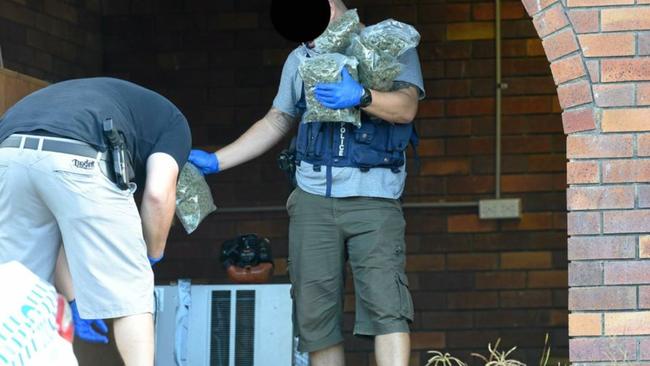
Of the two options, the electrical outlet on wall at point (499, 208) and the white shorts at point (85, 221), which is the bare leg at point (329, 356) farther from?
the electrical outlet on wall at point (499, 208)

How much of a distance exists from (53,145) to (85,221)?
0.25 m

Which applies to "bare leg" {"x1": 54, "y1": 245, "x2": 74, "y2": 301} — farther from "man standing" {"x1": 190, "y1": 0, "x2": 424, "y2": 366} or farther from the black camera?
the black camera

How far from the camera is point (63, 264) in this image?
445 centimetres

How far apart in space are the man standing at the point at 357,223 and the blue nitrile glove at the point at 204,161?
343 millimetres

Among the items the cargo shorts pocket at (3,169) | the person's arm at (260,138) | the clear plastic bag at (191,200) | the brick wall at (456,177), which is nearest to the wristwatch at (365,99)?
the person's arm at (260,138)

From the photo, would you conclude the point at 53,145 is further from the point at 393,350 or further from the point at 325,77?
the point at 393,350

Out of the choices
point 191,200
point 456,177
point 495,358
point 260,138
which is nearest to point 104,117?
point 191,200

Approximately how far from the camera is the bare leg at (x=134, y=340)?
4.16 meters

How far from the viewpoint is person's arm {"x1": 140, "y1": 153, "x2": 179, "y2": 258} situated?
13.9 feet

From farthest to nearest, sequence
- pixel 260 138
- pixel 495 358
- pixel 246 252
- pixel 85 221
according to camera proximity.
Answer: pixel 495 358 → pixel 246 252 → pixel 260 138 → pixel 85 221

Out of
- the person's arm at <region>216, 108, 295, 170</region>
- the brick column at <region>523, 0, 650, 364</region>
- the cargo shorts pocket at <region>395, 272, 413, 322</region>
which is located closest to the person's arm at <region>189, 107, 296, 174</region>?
the person's arm at <region>216, 108, 295, 170</region>

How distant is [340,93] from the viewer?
4.86m

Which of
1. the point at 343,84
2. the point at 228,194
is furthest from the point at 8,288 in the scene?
the point at 228,194

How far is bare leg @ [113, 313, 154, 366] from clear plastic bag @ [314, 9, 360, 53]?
1.39m
